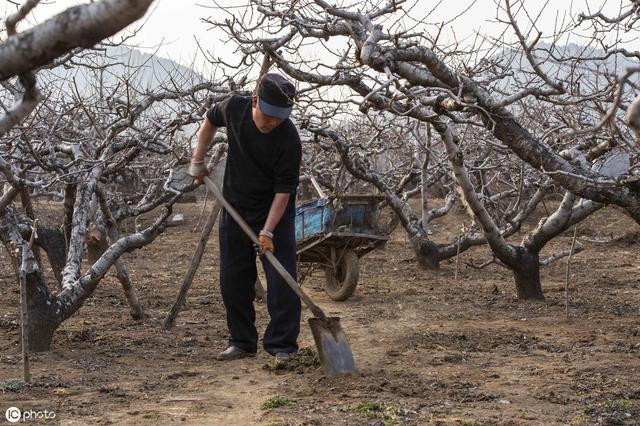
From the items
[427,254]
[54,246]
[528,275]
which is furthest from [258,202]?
[427,254]

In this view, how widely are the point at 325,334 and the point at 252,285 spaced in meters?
0.84

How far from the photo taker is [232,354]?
20.9 ft

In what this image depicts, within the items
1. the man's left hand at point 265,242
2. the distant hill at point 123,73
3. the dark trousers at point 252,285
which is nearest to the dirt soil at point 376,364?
the dark trousers at point 252,285

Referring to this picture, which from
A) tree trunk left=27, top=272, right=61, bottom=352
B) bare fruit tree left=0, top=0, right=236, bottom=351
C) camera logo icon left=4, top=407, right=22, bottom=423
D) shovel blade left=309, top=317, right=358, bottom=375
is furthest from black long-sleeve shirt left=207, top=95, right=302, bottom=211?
camera logo icon left=4, top=407, right=22, bottom=423

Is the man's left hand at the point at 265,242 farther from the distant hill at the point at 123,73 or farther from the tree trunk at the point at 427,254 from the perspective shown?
the tree trunk at the point at 427,254

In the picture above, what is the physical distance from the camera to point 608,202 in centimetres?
607

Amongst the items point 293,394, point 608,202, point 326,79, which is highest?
point 326,79

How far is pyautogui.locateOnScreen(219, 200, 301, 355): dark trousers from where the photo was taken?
6168 millimetres

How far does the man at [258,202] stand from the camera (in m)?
6.00

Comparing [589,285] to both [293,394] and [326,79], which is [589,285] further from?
[293,394]

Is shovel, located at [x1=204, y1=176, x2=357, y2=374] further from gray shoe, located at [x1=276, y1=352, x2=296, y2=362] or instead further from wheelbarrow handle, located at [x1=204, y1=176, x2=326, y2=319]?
gray shoe, located at [x1=276, y1=352, x2=296, y2=362]

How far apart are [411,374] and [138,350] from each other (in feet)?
6.88

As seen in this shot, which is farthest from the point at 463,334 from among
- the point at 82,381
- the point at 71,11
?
the point at 71,11

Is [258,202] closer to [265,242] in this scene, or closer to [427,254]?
[265,242]
